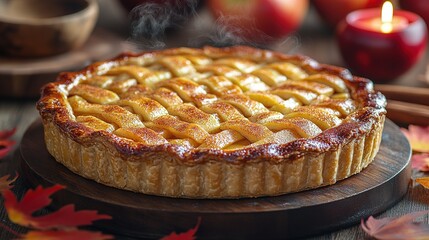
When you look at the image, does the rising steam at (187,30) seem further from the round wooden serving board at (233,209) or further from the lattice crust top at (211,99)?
the round wooden serving board at (233,209)

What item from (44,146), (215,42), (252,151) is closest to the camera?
(252,151)

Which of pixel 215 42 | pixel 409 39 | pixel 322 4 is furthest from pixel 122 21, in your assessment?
pixel 409 39

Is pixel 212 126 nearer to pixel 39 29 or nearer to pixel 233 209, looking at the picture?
pixel 233 209

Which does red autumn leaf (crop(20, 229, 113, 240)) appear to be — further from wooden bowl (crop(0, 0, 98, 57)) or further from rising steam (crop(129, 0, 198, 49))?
rising steam (crop(129, 0, 198, 49))

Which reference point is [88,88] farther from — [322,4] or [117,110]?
[322,4]

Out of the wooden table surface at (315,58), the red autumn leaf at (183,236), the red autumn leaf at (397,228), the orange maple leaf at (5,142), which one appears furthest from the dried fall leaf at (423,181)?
the orange maple leaf at (5,142)

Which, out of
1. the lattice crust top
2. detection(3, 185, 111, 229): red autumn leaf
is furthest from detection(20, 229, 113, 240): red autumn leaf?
the lattice crust top
